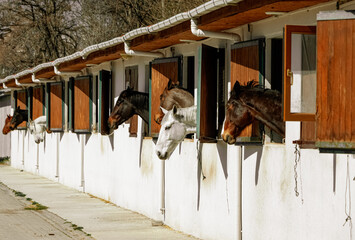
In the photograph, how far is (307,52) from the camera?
7.23 m

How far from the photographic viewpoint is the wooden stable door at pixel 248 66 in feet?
27.2

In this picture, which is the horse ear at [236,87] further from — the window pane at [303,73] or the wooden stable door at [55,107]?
the wooden stable door at [55,107]

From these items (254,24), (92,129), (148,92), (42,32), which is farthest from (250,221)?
(42,32)

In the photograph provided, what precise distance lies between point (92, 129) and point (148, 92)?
148 inches

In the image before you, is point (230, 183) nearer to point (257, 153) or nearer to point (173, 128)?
point (257, 153)

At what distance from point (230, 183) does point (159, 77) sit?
2521mm

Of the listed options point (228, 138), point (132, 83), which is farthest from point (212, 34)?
point (132, 83)

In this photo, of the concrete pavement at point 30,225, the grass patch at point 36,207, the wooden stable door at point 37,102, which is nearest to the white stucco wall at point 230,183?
the grass patch at point 36,207

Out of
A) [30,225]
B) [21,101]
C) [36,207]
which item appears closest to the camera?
[30,225]

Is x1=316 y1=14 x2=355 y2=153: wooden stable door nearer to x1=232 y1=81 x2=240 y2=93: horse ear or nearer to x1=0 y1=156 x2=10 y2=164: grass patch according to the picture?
x1=232 y1=81 x2=240 y2=93: horse ear

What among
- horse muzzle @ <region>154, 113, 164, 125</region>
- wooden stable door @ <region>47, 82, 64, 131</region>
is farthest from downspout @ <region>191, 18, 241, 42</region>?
wooden stable door @ <region>47, 82, 64, 131</region>

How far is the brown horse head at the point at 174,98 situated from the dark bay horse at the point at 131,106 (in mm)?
1764

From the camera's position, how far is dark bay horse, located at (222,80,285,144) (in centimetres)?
791

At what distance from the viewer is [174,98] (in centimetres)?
1047
